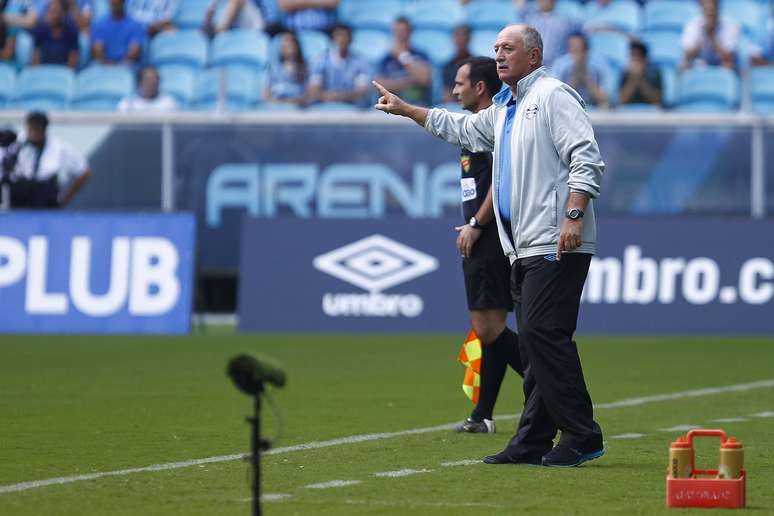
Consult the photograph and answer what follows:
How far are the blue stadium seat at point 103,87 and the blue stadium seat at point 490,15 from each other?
16.3 ft

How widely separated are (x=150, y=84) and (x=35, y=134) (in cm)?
283

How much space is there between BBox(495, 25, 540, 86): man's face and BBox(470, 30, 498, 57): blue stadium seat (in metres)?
13.9

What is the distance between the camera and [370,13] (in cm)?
2362

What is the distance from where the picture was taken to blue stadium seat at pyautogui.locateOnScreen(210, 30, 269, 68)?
74.5 ft

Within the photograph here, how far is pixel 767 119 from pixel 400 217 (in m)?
4.64

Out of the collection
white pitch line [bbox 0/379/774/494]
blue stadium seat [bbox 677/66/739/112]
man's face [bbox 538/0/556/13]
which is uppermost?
man's face [bbox 538/0/556/13]

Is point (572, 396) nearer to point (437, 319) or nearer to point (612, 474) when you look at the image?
point (612, 474)

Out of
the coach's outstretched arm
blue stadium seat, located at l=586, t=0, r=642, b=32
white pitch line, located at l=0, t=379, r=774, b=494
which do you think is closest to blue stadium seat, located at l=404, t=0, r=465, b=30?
blue stadium seat, located at l=586, t=0, r=642, b=32

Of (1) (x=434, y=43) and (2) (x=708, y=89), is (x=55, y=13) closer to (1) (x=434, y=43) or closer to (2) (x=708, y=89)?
(1) (x=434, y=43)

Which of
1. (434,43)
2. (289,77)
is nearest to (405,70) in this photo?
(289,77)

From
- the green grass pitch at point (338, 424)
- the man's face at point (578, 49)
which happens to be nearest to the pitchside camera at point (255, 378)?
the green grass pitch at point (338, 424)

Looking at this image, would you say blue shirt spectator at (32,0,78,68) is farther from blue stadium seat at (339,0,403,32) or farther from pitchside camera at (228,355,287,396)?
pitchside camera at (228,355,287,396)

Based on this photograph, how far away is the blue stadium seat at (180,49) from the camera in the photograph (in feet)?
75.2

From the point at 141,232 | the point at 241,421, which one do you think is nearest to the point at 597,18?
the point at 141,232
